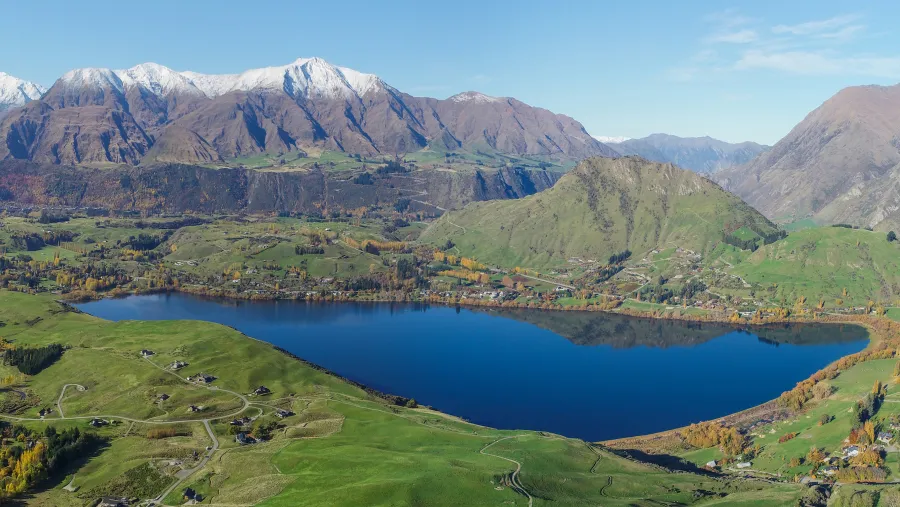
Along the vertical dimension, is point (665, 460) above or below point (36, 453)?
below

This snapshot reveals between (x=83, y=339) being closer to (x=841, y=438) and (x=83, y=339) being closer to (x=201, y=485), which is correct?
(x=201, y=485)

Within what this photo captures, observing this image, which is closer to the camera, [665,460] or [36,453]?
[36,453]

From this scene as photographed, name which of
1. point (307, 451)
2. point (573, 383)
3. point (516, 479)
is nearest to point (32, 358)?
point (307, 451)

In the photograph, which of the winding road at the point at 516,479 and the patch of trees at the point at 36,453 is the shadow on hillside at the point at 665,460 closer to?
the winding road at the point at 516,479

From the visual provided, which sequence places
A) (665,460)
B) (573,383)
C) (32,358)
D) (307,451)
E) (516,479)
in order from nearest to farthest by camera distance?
(516,479) < (307,451) < (665,460) < (32,358) < (573,383)

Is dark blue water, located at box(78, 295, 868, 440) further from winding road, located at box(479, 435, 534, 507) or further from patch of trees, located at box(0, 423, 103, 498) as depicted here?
patch of trees, located at box(0, 423, 103, 498)

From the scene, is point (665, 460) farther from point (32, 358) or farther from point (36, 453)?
point (32, 358)

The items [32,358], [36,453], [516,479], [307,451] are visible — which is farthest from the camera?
[32,358]

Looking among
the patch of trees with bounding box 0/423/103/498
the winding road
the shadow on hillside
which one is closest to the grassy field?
the winding road
